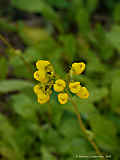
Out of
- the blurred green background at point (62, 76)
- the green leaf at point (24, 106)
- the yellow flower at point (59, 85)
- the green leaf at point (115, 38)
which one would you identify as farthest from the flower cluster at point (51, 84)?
the green leaf at point (115, 38)

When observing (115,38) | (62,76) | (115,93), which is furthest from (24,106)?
(115,38)

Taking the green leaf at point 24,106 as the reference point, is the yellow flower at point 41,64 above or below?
above

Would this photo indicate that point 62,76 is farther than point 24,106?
No

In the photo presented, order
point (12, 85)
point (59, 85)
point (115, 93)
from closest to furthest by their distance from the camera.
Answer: point (59, 85), point (12, 85), point (115, 93)

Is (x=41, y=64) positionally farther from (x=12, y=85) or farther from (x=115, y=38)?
(x=115, y=38)

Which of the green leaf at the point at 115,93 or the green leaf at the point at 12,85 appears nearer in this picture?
the green leaf at the point at 12,85

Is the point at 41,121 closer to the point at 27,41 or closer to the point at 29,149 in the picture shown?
the point at 29,149

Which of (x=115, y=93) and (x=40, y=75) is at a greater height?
(x=40, y=75)

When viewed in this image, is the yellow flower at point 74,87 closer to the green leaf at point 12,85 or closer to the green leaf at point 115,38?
the green leaf at point 12,85

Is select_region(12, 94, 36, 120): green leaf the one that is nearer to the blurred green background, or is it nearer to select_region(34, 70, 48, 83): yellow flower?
the blurred green background
